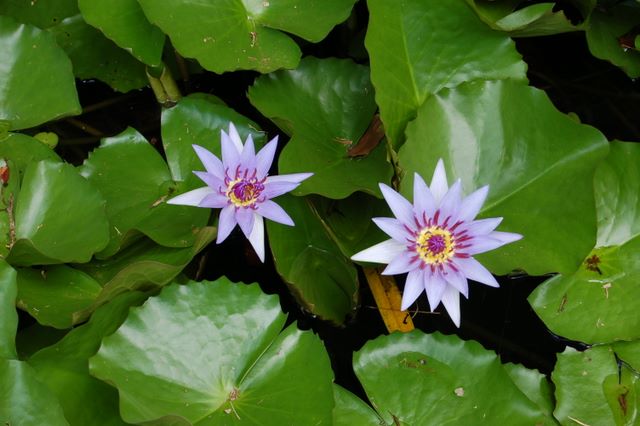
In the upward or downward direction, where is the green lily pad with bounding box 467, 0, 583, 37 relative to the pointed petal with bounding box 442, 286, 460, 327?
upward

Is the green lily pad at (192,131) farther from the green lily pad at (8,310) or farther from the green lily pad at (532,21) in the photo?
the green lily pad at (532,21)

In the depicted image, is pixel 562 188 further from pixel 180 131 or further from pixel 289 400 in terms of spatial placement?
pixel 180 131

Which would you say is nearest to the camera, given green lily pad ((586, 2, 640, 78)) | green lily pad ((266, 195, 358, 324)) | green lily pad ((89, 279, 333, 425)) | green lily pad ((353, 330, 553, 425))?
green lily pad ((89, 279, 333, 425))

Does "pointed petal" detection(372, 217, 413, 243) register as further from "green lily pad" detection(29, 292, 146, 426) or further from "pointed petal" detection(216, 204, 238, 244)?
"green lily pad" detection(29, 292, 146, 426)

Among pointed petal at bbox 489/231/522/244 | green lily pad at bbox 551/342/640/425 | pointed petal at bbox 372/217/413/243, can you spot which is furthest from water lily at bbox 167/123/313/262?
green lily pad at bbox 551/342/640/425

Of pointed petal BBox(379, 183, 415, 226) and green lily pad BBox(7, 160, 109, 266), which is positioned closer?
pointed petal BBox(379, 183, 415, 226)

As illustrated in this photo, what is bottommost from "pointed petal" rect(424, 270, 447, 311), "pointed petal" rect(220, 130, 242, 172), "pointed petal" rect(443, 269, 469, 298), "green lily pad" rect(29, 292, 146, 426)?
"green lily pad" rect(29, 292, 146, 426)

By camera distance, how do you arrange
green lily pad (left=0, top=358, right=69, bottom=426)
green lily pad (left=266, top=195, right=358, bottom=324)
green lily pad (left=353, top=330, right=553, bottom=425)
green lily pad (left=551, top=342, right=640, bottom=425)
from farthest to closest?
green lily pad (left=266, top=195, right=358, bottom=324), green lily pad (left=551, top=342, right=640, bottom=425), green lily pad (left=353, top=330, right=553, bottom=425), green lily pad (left=0, top=358, right=69, bottom=426)
